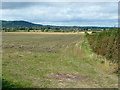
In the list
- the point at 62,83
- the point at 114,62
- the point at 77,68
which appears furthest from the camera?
the point at 77,68

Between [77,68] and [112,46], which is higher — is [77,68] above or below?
below

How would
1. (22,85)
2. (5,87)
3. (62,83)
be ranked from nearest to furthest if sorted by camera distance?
(5,87), (22,85), (62,83)

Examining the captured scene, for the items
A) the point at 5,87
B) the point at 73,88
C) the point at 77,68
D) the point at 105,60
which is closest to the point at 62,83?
the point at 73,88

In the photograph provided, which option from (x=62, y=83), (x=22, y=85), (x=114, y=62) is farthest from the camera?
(x=114, y=62)

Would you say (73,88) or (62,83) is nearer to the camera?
(73,88)

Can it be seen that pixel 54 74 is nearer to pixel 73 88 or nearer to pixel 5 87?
pixel 73 88

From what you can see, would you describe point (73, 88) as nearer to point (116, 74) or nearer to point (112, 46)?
point (116, 74)

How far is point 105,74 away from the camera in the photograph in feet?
53.7

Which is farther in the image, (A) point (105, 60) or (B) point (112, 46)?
(A) point (105, 60)

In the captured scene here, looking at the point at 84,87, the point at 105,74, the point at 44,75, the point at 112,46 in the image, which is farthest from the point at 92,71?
the point at 84,87

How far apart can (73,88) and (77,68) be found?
5958 mm

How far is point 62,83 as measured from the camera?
1344 centimetres

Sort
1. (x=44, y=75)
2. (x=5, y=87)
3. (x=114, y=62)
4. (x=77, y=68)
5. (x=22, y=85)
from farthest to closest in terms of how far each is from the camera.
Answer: (x=77, y=68)
(x=114, y=62)
(x=44, y=75)
(x=22, y=85)
(x=5, y=87)

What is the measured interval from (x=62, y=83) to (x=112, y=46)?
19.0 ft
